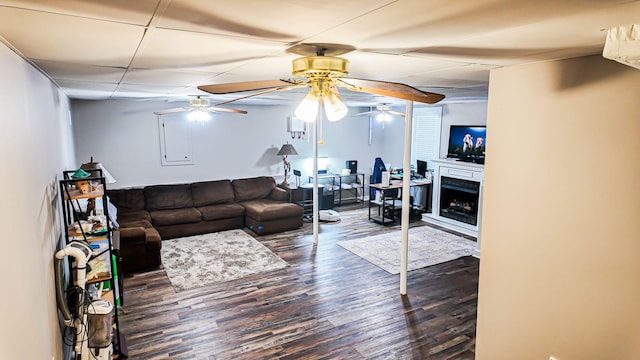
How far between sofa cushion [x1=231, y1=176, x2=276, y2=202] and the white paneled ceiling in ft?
16.4

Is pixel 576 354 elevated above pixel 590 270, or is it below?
below

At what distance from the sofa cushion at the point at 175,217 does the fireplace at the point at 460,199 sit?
4.52 m

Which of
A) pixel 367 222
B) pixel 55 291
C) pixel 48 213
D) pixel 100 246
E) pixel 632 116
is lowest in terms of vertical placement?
pixel 367 222

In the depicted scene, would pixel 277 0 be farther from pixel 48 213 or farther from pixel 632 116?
pixel 48 213

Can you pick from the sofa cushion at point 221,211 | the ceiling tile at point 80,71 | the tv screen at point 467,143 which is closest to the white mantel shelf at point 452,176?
the tv screen at point 467,143

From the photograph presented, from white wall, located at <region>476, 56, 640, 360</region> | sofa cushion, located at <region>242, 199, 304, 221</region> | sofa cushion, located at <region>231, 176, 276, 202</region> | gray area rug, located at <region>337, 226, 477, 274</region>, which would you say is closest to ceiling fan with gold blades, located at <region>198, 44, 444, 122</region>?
white wall, located at <region>476, 56, 640, 360</region>

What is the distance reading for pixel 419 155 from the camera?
27.2 feet

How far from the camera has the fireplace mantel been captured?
21.8 feet

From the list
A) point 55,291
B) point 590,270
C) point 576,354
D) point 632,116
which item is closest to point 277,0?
point 632,116

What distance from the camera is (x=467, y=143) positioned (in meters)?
6.97

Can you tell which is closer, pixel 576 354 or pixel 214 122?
pixel 576 354

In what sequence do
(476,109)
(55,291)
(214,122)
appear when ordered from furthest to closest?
(214,122), (476,109), (55,291)

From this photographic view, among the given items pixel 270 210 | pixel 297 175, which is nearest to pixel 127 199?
pixel 270 210

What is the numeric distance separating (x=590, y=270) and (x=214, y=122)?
6536 mm
